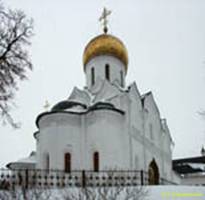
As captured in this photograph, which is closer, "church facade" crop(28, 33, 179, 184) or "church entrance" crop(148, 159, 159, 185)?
"church facade" crop(28, 33, 179, 184)

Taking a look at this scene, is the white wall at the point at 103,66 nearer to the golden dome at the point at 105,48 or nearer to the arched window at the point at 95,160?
the golden dome at the point at 105,48

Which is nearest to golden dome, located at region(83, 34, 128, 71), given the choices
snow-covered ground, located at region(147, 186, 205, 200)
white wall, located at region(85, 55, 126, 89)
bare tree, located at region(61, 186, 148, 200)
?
white wall, located at region(85, 55, 126, 89)

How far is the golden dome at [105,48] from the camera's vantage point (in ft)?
103

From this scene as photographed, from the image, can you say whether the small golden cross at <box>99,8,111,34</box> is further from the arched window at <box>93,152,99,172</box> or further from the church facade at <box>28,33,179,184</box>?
the arched window at <box>93,152,99,172</box>

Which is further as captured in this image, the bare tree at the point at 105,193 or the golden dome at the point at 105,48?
the golden dome at the point at 105,48

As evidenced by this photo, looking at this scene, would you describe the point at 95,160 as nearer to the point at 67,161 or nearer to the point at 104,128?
the point at 67,161

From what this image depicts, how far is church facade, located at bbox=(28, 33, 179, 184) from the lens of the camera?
2561cm

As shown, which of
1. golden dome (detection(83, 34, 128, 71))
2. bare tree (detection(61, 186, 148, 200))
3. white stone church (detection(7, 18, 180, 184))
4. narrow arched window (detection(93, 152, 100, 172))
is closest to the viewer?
bare tree (detection(61, 186, 148, 200))

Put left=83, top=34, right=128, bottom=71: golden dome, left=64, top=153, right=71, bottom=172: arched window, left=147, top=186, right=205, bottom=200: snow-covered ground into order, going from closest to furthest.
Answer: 1. left=147, top=186, right=205, bottom=200: snow-covered ground
2. left=64, top=153, right=71, bottom=172: arched window
3. left=83, top=34, right=128, bottom=71: golden dome

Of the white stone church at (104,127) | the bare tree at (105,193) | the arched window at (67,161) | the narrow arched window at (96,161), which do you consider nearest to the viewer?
the bare tree at (105,193)

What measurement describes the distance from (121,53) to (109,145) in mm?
8880

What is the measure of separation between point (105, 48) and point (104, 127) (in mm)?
7751

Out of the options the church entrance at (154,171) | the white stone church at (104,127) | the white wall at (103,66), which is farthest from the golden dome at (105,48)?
the church entrance at (154,171)

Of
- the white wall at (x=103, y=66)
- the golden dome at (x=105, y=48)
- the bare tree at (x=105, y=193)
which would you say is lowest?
the bare tree at (x=105, y=193)
